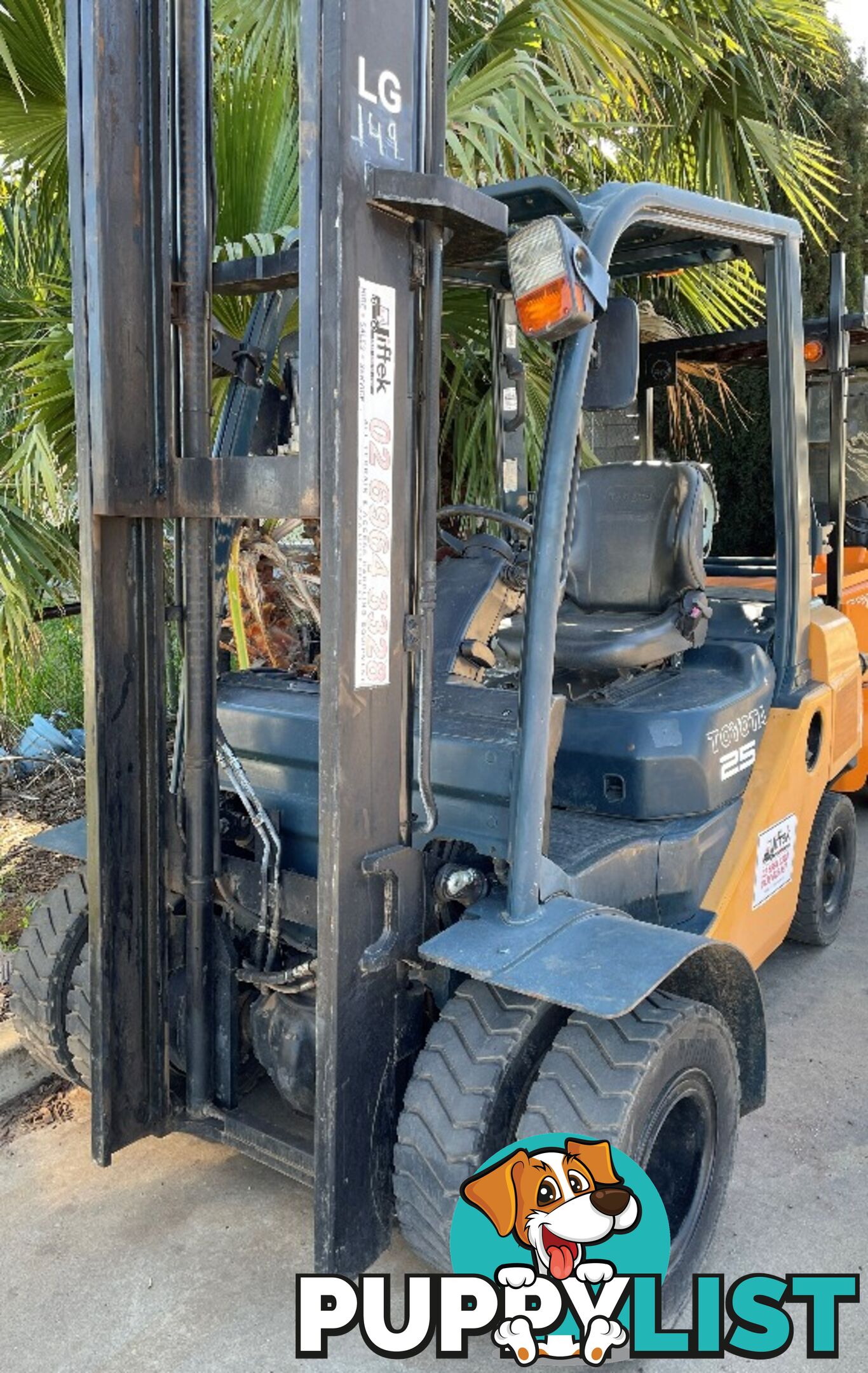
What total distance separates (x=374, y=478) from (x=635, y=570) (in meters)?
1.77

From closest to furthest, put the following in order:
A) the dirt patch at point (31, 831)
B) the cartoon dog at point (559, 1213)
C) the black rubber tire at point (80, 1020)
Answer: the cartoon dog at point (559, 1213), the black rubber tire at point (80, 1020), the dirt patch at point (31, 831)

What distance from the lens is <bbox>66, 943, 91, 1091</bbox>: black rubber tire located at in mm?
3266

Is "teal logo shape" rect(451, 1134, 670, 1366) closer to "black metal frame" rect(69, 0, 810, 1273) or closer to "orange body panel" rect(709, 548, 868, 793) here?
"black metal frame" rect(69, 0, 810, 1273)

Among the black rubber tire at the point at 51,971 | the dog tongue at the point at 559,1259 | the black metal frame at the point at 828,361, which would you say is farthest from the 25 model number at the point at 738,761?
the black rubber tire at the point at 51,971

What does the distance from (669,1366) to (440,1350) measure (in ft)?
1.70

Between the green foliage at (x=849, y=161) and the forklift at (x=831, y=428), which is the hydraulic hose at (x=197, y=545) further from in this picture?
the green foliage at (x=849, y=161)

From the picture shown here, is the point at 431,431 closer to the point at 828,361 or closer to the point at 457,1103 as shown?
the point at 457,1103

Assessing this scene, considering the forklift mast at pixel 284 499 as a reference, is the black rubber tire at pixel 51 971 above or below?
below

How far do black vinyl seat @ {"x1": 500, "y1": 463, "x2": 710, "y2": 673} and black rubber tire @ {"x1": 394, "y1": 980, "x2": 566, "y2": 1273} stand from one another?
1.37m

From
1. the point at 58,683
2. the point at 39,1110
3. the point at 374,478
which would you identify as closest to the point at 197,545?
the point at 374,478

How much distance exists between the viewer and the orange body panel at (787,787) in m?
3.66

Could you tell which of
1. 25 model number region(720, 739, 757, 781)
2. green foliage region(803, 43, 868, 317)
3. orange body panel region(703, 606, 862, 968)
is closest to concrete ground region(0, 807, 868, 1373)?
orange body panel region(703, 606, 862, 968)

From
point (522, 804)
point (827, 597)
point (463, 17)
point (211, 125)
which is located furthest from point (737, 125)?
point (522, 804)

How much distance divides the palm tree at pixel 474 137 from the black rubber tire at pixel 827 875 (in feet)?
7.25
